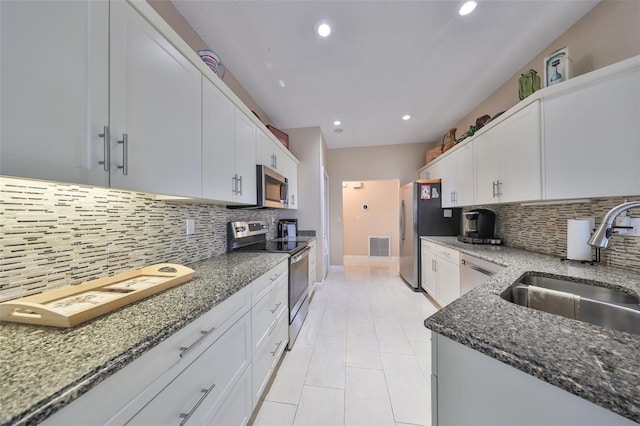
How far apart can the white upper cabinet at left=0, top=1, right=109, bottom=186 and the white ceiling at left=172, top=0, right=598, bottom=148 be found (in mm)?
1170

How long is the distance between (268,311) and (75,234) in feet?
3.51

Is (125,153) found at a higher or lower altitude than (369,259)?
higher

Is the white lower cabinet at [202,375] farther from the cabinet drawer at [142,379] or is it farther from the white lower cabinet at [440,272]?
the white lower cabinet at [440,272]

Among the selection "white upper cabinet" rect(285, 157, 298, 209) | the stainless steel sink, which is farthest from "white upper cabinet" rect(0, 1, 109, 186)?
"white upper cabinet" rect(285, 157, 298, 209)

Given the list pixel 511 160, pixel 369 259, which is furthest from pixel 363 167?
pixel 511 160

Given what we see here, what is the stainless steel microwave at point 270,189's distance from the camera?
198cm

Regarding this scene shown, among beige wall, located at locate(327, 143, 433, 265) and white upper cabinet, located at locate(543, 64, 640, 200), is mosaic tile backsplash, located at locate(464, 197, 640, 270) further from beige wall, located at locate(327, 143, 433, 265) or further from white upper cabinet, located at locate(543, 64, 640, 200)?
beige wall, located at locate(327, 143, 433, 265)

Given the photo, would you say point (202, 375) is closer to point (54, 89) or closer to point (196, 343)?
point (196, 343)

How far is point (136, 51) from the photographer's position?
90 centimetres

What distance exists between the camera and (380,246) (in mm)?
5848

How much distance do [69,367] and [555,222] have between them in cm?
297

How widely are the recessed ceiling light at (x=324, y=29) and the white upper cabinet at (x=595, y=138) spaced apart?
5.56 feet

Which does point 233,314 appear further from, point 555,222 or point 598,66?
point 598,66

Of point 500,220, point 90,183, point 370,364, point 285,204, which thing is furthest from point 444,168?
point 90,183
